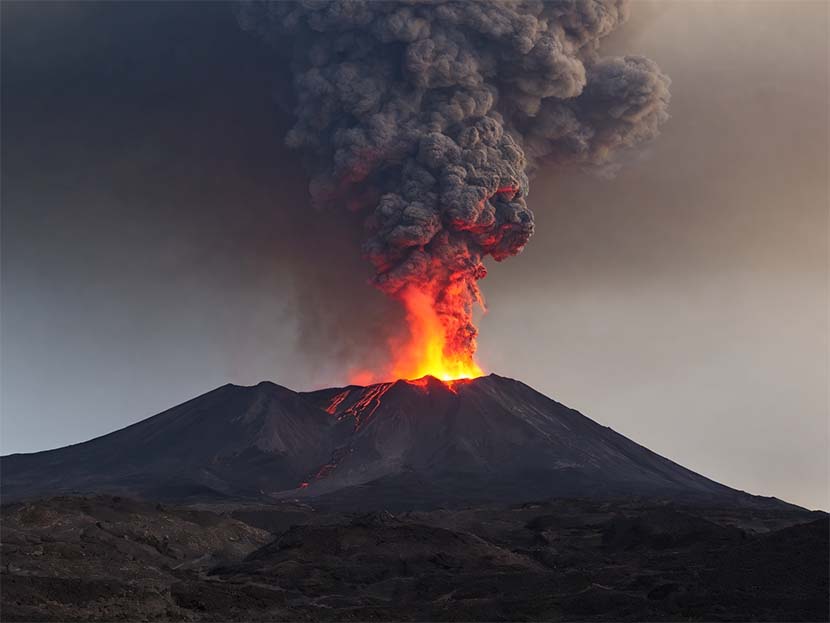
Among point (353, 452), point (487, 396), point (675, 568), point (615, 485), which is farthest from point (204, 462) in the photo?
point (675, 568)

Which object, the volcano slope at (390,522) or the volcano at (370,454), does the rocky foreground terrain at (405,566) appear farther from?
the volcano at (370,454)

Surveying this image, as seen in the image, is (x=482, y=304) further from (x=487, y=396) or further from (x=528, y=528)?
(x=528, y=528)

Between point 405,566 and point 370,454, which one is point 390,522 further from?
point 370,454

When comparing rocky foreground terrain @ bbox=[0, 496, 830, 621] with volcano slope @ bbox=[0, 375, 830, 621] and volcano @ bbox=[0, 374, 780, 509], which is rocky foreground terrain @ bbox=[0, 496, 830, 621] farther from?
volcano @ bbox=[0, 374, 780, 509]

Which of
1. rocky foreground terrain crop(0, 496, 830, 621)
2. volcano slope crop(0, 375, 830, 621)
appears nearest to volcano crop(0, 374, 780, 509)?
volcano slope crop(0, 375, 830, 621)

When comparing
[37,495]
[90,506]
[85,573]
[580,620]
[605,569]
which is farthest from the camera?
[37,495]

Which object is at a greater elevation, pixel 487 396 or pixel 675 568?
pixel 487 396

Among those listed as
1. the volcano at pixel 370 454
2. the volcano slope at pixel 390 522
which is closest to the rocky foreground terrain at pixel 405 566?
the volcano slope at pixel 390 522
